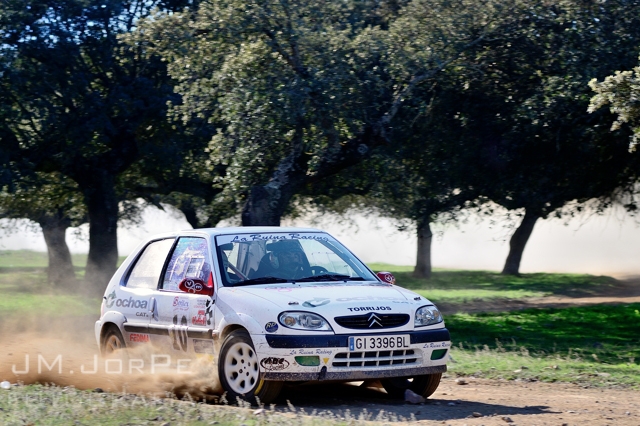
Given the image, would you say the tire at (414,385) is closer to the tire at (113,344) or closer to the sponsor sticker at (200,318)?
the sponsor sticker at (200,318)

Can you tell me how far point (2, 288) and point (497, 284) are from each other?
18.3 m

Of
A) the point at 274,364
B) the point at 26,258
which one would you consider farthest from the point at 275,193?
the point at 26,258

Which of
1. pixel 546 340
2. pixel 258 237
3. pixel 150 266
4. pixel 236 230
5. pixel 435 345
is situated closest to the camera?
pixel 435 345

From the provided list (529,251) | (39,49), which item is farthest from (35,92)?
(529,251)

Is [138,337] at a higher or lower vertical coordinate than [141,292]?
lower

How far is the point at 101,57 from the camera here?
22578 mm

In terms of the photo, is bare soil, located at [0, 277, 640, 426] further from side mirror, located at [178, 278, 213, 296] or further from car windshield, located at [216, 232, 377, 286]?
car windshield, located at [216, 232, 377, 286]

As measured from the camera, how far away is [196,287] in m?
7.71

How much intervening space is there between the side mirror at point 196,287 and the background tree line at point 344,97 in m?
7.04

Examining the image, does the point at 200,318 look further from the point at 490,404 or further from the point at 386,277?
the point at 490,404

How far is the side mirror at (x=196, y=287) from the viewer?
304 inches

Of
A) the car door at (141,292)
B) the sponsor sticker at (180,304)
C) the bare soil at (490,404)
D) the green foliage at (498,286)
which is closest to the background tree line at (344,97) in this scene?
the bare soil at (490,404)

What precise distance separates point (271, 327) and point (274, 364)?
11.5 inches

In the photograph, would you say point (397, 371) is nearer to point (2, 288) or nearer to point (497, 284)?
point (497, 284)
